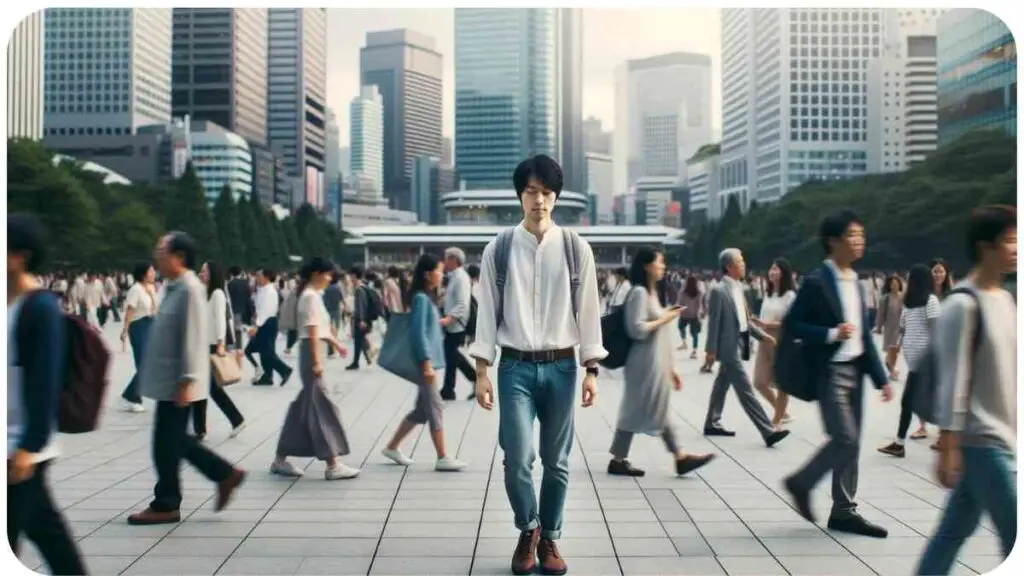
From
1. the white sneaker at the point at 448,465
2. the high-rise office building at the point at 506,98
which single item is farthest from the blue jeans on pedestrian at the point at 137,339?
the high-rise office building at the point at 506,98

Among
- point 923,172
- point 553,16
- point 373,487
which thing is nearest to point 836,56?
point 923,172

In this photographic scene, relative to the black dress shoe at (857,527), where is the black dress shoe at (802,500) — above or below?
above

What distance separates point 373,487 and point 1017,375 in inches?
142

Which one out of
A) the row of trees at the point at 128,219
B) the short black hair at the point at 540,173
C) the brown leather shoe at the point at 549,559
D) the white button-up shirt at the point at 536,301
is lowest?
the brown leather shoe at the point at 549,559

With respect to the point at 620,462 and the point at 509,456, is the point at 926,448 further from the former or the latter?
the point at 509,456

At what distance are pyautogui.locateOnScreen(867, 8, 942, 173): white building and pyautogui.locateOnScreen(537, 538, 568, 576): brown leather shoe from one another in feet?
245

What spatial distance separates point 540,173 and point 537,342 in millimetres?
691

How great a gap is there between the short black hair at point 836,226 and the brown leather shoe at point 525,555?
2119 millimetres

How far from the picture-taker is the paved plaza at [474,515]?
158 inches

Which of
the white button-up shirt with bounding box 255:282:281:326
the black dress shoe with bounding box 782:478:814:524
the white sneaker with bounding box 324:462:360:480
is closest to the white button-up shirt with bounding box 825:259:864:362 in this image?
the black dress shoe with bounding box 782:478:814:524

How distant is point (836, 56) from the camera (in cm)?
7350

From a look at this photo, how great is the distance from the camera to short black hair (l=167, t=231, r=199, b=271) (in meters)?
4.97

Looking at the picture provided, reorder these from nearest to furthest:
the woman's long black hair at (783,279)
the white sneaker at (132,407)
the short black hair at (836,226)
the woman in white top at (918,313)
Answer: the short black hair at (836,226) → the woman in white top at (918,313) → the woman's long black hair at (783,279) → the white sneaker at (132,407)

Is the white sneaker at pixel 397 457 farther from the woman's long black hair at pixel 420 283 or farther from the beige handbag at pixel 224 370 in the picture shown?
the beige handbag at pixel 224 370
